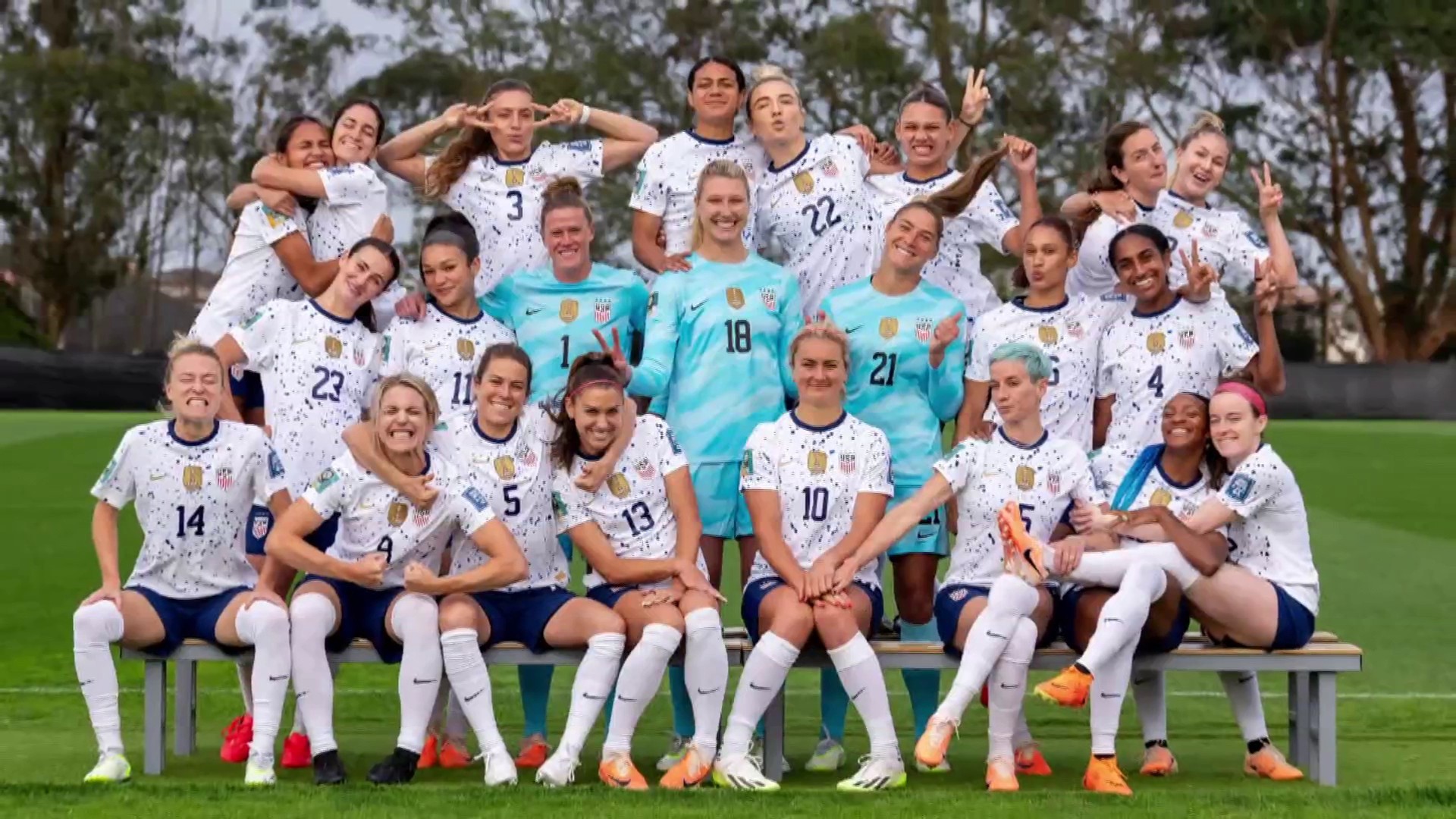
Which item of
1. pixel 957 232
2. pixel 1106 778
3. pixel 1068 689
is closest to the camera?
pixel 1068 689

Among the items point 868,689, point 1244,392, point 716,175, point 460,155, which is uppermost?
point 460,155

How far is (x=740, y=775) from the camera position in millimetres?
5734

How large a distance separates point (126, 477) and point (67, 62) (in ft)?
135

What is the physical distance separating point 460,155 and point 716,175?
1000 millimetres

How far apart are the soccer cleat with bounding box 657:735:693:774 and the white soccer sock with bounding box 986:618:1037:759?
899mm

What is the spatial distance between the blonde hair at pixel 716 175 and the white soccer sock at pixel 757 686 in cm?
142

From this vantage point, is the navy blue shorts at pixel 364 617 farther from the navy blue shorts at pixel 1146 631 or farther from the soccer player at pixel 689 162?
the navy blue shorts at pixel 1146 631

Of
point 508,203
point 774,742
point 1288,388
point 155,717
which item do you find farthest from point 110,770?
point 1288,388

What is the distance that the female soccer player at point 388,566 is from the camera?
579cm

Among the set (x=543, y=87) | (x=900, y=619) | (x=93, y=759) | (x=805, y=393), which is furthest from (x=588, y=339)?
(x=543, y=87)

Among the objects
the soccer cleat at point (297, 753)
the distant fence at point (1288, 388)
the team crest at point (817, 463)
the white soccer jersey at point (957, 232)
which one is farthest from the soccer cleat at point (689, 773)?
the distant fence at point (1288, 388)

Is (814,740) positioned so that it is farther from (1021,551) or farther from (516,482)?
(516,482)

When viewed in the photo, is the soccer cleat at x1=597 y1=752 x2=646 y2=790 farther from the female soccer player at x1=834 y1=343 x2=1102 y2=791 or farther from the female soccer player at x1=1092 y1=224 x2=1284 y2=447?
the female soccer player at x1=1092 y1=224 x2=1284 y2=447

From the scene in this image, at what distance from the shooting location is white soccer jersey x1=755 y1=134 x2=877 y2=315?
22.6 ft
